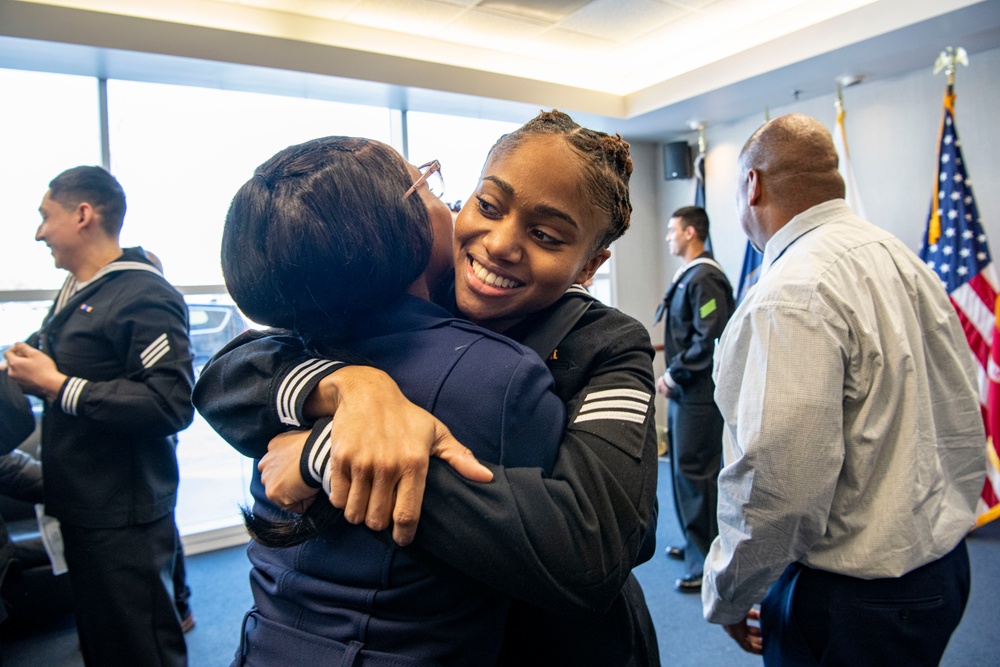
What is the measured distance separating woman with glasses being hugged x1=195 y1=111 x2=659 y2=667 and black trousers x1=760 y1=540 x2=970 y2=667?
643mm

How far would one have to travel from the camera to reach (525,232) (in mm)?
885

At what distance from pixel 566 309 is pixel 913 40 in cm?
391

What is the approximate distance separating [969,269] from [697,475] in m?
2.06

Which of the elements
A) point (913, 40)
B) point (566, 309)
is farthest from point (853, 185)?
point (566, 309)

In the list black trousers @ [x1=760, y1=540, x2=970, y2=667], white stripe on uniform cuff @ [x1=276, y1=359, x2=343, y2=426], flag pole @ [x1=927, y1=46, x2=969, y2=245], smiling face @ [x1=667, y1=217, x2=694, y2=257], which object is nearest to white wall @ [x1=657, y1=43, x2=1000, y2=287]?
Answer: flag pole @ [x1=927, y1=46, x2=969, y2=245]

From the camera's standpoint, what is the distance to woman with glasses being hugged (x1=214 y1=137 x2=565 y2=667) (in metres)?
0.68

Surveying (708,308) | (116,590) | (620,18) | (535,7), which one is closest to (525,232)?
(116,590)

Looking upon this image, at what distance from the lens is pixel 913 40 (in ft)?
12.1

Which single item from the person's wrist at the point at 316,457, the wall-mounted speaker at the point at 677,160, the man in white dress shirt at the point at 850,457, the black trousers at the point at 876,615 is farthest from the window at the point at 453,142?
the person's wrist at the point at 316,457

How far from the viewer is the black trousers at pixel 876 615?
1338mm

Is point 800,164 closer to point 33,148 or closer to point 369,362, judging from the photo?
point 369,362

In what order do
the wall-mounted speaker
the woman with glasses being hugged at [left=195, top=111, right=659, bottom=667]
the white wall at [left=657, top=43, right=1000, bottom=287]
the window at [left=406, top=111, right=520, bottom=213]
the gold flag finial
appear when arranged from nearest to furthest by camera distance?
1. the woman with glasses being hugged at [left=195, top=111, right=659, bottom=667]
2. the gold flag finial
3. the white wall at [left=657, top=43, right=1000, bottom=287]
4. the window at [left=406, top=111, right=520, bottom=213]
5. the wall-mounted speaker

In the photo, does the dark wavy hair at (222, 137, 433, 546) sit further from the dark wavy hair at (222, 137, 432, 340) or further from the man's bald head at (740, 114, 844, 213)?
the man's bald head at (740, 114, 844, 213)

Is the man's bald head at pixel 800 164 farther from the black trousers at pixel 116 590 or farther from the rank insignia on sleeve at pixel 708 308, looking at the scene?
the black trousers at pixel 116 590
